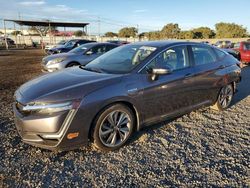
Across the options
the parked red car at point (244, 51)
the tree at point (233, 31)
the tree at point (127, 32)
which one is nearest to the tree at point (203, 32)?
the tree at point (233, 31)

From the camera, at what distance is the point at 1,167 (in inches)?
141

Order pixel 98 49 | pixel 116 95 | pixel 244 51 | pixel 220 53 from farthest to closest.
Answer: pixel 244 51 → pixel 98 49 → pixel 220 53 → pixel 116 95

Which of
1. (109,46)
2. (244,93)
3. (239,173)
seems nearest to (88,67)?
(239,173)

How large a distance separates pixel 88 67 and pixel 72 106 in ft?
5.30

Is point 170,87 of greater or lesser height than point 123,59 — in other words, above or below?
below

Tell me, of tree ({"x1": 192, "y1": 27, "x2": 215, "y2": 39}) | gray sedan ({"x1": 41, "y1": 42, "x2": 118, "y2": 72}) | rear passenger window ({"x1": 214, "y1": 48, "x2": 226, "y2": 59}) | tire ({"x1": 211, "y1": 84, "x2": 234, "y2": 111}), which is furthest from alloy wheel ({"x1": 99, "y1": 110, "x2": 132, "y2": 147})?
tree ({"x1": 192, "y1": 27, "x2": 215, "y2": 39})

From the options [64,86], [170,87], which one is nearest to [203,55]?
[170,87]

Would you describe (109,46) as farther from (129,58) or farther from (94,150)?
(94,150)

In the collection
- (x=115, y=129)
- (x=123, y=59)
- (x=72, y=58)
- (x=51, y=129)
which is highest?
(x=123, y=59)

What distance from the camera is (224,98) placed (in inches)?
244

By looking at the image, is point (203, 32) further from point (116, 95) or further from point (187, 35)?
point (116, 95)

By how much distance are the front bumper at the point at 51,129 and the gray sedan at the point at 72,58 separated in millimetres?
6589

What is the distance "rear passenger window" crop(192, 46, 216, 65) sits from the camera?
5.38 m

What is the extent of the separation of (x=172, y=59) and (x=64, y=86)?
2.06 m
